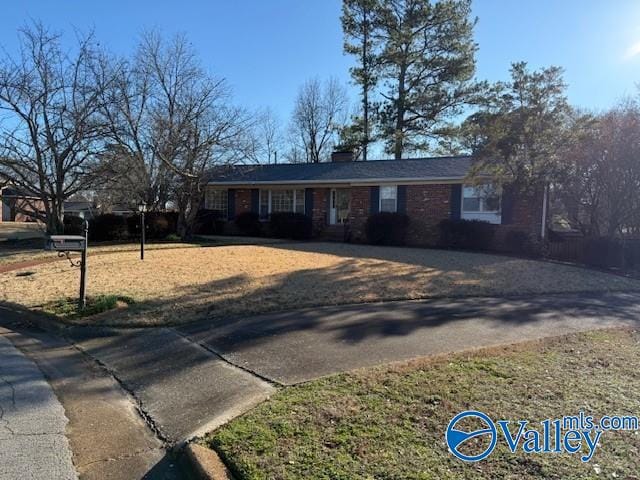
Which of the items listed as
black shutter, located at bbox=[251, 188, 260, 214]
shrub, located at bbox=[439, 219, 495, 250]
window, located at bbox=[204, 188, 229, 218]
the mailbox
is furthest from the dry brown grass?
window, located at bbox=[204, 188, 229, 218]

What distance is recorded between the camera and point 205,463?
10.4ft

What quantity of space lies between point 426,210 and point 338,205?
4.65 meters

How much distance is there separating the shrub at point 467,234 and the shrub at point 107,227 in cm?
1239

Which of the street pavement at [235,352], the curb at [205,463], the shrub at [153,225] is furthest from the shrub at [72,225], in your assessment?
the curb at [205,463]

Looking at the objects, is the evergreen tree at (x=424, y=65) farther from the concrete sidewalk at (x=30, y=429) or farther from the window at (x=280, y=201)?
the concrete sidewalk at (x=30, y=429)

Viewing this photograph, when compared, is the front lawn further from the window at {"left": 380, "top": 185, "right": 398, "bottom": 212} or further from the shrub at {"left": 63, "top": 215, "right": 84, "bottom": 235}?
the shrub at {"left": 63, "top": 215, "right": 84, "bottom": 235}

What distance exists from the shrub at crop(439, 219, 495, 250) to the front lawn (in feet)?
39.7

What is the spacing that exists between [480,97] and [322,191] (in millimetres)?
15855

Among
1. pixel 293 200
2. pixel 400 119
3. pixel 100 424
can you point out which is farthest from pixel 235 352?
pixel 400 119

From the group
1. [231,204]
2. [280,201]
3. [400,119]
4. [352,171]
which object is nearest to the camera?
[352,171]

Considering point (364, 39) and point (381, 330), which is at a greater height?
point (364, 39)

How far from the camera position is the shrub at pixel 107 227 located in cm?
1864

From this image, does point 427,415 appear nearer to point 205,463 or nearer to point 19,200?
point 205,463

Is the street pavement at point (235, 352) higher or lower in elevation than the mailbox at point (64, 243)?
lower
